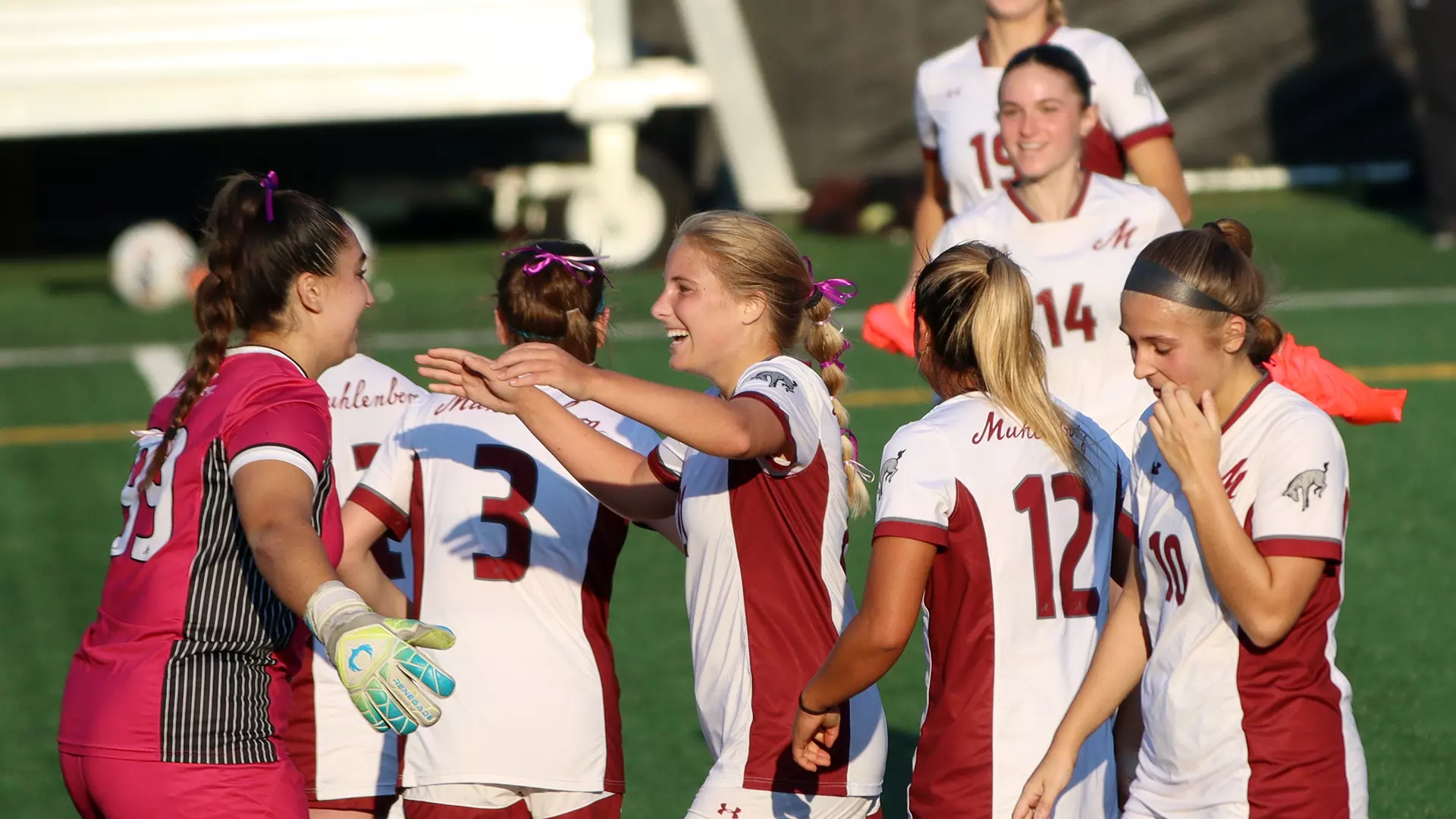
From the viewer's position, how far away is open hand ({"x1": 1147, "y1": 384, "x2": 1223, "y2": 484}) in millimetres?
3172

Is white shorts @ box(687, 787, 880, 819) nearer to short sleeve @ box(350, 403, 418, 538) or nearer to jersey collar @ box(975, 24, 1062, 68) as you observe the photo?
short sleeve @ box(350, 403, 418, 538)

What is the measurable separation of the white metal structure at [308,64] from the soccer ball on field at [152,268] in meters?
0.95

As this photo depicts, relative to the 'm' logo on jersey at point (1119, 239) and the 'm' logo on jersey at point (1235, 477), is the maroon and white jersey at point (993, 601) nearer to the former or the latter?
the 'm' logo on jersey at point (1235, 477)

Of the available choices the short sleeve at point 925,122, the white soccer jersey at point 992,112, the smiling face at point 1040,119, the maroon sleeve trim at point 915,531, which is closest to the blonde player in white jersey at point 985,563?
the maroon sleeve trim at point 915,531

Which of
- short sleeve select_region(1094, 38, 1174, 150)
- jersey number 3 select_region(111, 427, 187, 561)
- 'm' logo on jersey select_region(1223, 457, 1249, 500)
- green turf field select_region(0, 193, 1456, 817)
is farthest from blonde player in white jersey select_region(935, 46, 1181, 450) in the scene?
jersey number 3 select_region(111, 427, 187, 561)

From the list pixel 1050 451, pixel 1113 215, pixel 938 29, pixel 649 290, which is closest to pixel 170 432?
pixel 1050 451

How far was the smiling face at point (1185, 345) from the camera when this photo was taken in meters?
3.33

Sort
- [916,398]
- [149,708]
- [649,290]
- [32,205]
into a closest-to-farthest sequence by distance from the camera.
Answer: [149,708]
[916,398]
[649,290]
[32,205]

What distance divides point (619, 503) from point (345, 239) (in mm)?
846

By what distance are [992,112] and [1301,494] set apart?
282cm

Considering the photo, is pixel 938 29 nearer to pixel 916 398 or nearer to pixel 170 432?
pixel 916 398

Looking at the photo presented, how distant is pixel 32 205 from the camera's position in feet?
60.4

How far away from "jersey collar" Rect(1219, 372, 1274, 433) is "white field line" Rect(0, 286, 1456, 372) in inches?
375

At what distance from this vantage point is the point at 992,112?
574cm
